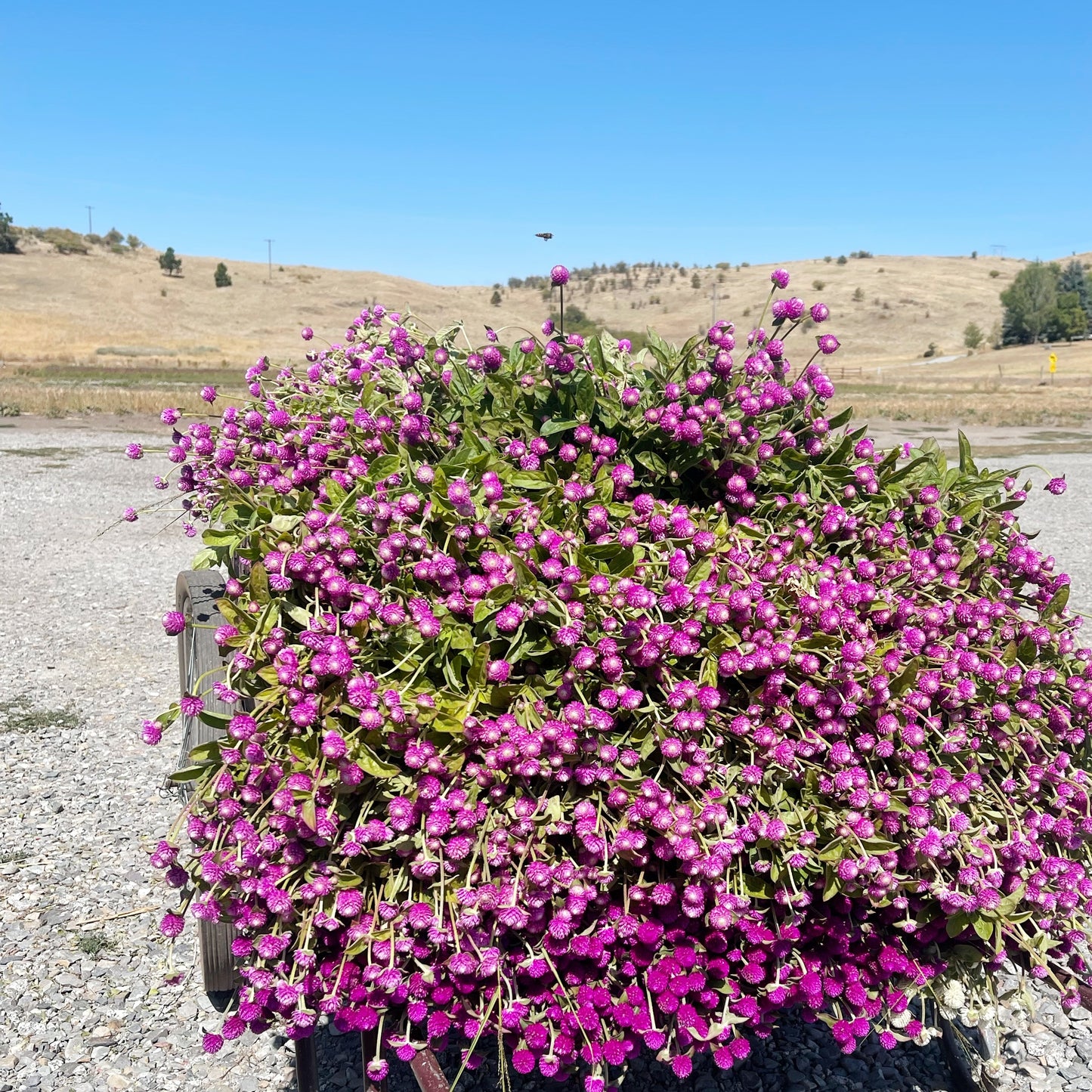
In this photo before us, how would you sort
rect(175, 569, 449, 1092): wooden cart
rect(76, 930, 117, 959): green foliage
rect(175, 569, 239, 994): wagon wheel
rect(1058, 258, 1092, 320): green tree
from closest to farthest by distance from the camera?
rect(175, 569, 449, 1092): wooden cart < rect(175, 569, 239, 994): wagon wheel < rect(76, 930, 117, 959): green foliage < rect(1058, 258, 1092, 320): green tree

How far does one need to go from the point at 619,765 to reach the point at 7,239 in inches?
3929

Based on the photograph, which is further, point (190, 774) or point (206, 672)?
point (206, 672)

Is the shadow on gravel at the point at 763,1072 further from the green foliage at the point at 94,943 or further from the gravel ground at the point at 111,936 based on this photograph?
the green foliage at the point at 94,943

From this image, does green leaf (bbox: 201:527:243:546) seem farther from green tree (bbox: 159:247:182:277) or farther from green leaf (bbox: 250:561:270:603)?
green tree (bbox: 159:247:182:277)

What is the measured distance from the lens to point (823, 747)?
70.7 inches

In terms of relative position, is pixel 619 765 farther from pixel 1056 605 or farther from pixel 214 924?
pixel 214 924

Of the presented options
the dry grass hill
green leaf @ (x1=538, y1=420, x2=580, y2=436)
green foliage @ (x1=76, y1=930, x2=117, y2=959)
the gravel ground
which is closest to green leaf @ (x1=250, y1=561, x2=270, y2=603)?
green leaf @ (x1=538, y1=420, x2=580, y2=436)

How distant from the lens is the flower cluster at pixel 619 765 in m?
1.72

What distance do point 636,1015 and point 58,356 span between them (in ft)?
175

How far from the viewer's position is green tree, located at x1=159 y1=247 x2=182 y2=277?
3312 inches

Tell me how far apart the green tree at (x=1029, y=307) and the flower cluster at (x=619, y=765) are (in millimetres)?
80738

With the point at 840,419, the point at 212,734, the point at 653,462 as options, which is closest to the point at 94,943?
the point at 212,734

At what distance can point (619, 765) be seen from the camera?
1.76 meters

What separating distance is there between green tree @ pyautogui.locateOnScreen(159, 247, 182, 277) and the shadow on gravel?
3594 inches
